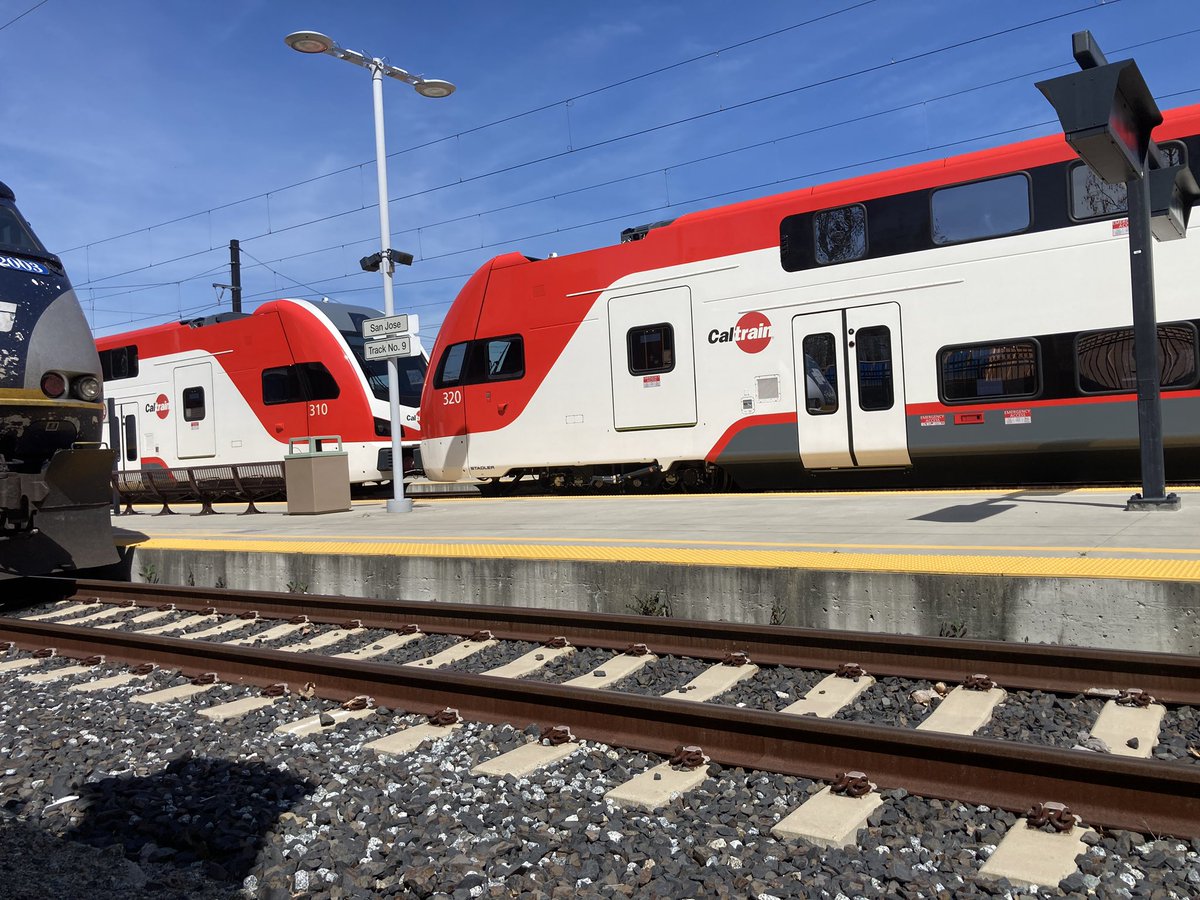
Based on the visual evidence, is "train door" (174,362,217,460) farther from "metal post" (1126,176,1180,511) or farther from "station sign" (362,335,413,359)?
"metal post" (1126,176,1180,511)

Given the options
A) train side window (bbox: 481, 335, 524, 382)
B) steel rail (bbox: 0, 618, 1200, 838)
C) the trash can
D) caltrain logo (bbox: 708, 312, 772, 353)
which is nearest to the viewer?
steel rail (bbox: 0, 618, 1200, 838)

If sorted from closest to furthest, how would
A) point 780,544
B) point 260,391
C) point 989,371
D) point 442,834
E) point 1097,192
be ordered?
point 442,834, point 780,544, point 1097,192, point 989,371, point 260,391

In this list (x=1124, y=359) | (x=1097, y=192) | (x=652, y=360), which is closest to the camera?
(x=1124, y=359)

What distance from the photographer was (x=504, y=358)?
13.7m

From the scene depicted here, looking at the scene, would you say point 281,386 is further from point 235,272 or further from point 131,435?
point 235,272

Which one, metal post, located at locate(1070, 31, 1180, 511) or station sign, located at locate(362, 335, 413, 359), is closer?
metal post, located at locate(1070, 31, 1180, 511)

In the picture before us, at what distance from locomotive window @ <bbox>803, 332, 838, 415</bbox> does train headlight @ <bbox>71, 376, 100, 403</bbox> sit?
7.39 meters

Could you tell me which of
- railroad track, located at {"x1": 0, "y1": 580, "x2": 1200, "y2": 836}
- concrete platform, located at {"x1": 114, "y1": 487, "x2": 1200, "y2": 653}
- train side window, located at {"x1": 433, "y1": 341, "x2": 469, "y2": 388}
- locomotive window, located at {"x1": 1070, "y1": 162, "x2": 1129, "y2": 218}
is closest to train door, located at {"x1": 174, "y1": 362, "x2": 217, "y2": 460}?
train side window, located at {"x1": 433, "y1": 341, "x2": 469, "y2": 388}

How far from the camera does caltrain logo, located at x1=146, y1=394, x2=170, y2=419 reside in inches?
760

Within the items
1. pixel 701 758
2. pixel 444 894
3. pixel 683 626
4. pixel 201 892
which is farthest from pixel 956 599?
pixel 201 892

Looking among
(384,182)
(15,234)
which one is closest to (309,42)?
(384,182)

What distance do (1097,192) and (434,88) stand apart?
9749mm

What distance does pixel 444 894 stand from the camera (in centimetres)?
274

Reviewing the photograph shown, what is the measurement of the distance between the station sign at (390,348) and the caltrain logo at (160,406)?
838 cm
